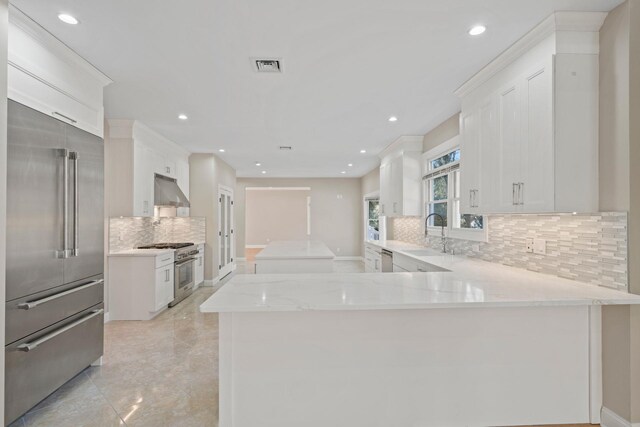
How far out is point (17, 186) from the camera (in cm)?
196

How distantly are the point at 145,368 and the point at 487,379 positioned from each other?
A: 9.10 ft

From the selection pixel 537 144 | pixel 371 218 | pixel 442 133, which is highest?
pixel 442 133

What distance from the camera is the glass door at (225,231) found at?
271 inches

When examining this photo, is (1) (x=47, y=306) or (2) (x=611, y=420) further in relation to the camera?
(1) (x=47, y=306)

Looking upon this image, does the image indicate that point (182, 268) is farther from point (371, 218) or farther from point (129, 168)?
point (371, 218)

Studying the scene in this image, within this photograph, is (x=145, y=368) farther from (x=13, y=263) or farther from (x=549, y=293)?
(x=549, y=293)

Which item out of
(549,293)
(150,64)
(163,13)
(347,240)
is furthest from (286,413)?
(347,240)

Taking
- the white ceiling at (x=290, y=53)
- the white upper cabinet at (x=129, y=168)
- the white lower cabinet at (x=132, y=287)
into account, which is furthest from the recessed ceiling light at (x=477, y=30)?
the white lower cabinet at (x=132, y=287)

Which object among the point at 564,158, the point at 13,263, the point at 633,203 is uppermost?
the point at 564,158

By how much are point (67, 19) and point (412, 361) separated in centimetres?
304

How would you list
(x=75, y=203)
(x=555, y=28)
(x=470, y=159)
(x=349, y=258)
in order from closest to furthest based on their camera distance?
(x=555, y=28) → (x=75, y=203) → (x=470, y=159) → (x=349, y=258)

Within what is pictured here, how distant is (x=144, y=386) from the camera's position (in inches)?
102

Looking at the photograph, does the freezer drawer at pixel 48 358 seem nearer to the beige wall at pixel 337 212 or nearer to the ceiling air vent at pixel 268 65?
the ceiling air vent at pixel 268 65

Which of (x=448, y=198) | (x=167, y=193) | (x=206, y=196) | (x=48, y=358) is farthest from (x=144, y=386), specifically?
(x=206, y=196)
